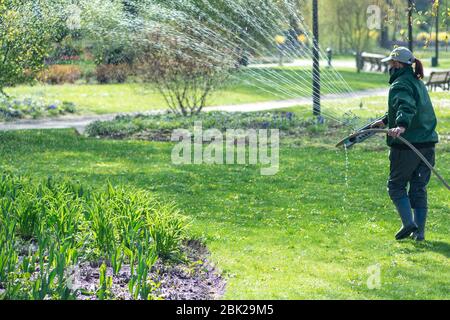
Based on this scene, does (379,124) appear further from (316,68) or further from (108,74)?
(108,74)

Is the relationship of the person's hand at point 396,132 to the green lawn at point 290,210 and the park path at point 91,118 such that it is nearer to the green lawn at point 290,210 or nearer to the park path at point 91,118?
the green lawn at point 290,210

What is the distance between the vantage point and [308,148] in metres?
13.5

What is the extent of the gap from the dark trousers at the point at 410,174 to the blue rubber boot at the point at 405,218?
5 cm

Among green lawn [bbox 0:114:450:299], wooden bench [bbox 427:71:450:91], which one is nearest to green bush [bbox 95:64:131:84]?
wooden bench [bbox 427:71:450:91]

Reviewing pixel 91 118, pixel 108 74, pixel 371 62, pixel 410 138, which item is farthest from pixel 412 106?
pixel 371 62

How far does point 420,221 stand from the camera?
766 centimetres

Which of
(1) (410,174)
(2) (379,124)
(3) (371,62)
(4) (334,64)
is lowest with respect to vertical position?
(1) (410,174)

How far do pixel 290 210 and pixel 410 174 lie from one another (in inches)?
72.5

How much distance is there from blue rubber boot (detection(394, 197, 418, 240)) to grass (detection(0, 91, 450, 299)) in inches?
3.9

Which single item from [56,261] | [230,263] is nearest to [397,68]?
[230,263]

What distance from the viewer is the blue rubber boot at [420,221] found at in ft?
25.1

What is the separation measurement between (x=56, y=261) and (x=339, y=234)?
3215mm

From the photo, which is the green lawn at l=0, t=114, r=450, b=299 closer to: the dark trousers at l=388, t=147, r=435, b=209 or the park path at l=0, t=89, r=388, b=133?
the dark trousers at l=388, t=147, r=435, b=209

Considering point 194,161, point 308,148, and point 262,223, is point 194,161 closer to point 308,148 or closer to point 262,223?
point 308,148
